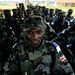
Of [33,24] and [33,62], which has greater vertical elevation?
[33,24]

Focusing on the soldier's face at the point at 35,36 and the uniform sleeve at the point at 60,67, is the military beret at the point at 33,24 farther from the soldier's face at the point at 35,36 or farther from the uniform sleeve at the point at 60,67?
the uniform sleeve at the point at 60,67

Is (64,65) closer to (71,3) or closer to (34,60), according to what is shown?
(34,60)

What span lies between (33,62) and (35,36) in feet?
0.70

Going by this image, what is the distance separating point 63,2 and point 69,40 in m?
17.1

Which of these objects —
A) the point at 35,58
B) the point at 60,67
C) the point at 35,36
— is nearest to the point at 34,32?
the point at 35,36

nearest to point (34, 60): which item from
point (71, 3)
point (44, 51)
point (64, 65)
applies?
point (44, 51)

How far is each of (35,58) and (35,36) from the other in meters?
0.18

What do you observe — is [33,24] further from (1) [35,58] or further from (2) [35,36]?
(1) [35,58]

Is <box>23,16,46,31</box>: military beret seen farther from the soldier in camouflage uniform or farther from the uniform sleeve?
the uniform sleeve

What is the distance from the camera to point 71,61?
2.38 meters

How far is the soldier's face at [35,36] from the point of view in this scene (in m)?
1.89

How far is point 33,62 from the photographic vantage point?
192 centimetres

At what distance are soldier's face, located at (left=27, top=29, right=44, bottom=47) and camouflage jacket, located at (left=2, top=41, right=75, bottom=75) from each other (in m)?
0.05

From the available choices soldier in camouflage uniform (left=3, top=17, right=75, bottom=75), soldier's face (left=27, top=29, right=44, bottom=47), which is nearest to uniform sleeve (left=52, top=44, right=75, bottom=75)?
soldier in camouflage uniform (left=3, top=17, right=75, bottom=75)
